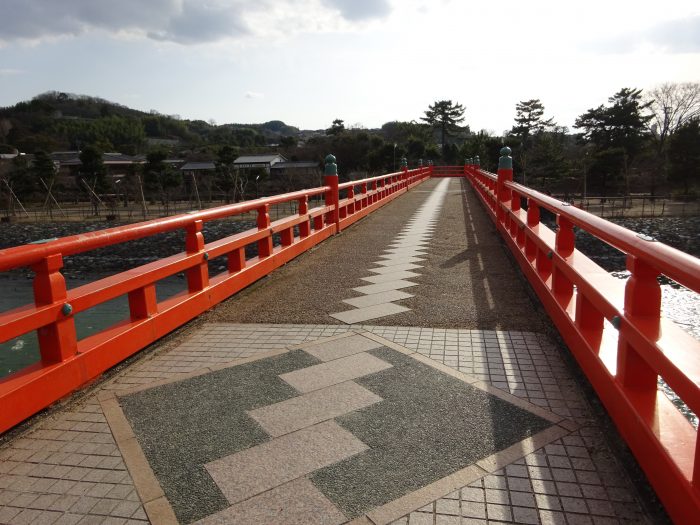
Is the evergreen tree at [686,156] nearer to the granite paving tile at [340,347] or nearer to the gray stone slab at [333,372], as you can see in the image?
the granite paving tile at [340,347]

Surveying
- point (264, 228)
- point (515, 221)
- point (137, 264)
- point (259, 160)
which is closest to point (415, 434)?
point (264, 228)

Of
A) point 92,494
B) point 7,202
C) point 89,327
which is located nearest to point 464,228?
point 92,494

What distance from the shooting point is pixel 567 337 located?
3.74 metres

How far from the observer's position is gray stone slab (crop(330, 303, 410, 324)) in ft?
15.4

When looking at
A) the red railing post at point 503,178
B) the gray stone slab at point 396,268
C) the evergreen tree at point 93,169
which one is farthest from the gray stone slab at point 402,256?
the evergreen tree at point 93,169

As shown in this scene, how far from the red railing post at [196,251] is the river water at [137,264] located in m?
9.79

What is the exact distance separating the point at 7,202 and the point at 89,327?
45.2 metres

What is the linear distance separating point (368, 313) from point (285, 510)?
113 inches

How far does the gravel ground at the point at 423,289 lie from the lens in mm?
4699

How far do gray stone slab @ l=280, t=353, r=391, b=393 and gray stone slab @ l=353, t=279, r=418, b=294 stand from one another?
2056mm

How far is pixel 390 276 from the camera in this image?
21.4 ft

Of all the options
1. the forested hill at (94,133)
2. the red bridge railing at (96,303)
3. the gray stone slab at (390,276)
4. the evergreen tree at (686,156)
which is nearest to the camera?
the red bridge railing at (96,303)

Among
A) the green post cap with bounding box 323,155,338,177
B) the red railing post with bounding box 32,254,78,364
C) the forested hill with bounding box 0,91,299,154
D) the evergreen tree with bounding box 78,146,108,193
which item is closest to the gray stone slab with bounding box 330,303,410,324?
the red railing post with bounding box 32,254,78,364

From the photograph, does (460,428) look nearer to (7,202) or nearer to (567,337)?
(567,337)
